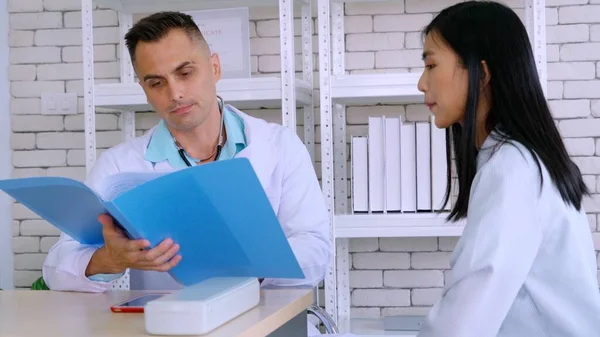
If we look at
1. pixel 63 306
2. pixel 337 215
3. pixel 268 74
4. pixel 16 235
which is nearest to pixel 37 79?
pixel 16 235

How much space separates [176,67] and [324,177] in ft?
2.64

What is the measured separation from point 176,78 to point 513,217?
1.05 meters

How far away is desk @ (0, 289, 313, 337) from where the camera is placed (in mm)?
1176

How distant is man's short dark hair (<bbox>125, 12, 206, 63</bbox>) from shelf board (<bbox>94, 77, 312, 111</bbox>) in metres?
0.58

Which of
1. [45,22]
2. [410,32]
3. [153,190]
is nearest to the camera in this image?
[153,190]

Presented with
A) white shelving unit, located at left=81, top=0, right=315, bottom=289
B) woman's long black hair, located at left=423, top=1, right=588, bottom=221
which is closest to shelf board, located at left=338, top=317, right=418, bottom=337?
white shelving unit, located at left=81, top=0, right=315, bottom=289

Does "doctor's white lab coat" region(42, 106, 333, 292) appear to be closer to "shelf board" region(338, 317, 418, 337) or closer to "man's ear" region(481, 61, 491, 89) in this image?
"man's ear" region(481, 61, 491, 89)

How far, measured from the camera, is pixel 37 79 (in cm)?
326

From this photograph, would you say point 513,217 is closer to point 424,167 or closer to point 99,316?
point 99,316

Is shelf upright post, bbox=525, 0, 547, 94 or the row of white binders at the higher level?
shelf upright post, bbox=525, 0, 547, 94

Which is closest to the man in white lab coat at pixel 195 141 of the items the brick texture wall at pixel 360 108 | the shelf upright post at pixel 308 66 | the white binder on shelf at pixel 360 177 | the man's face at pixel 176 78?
the man's face at pixel 176 78

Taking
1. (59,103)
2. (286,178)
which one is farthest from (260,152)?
(59,103)

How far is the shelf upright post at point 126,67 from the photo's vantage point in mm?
3107

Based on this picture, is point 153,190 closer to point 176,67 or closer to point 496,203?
point 496,203
